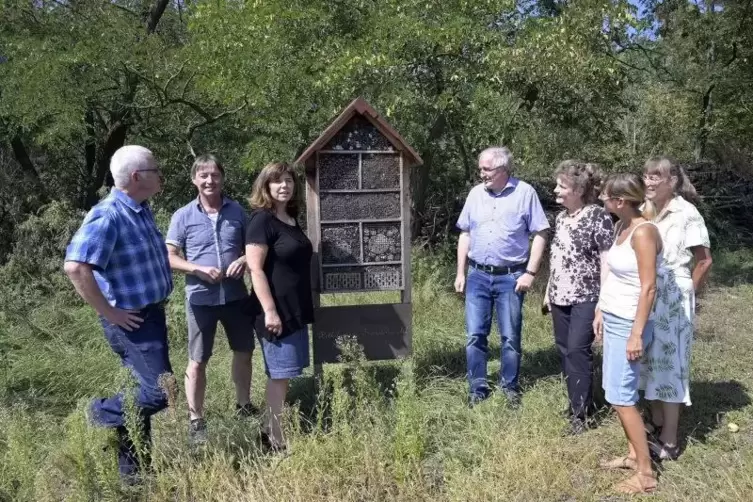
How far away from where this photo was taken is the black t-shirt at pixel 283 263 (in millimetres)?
3650

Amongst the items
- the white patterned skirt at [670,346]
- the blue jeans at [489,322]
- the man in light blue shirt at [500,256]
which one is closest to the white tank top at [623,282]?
the white patterned skirt at [670,346]

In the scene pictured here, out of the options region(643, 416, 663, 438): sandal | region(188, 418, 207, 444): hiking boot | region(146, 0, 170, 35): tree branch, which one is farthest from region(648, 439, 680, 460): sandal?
region(146, 0, 170, 35): tree branch

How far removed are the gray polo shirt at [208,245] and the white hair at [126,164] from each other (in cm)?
70

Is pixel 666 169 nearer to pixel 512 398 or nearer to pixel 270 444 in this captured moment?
pixel 512 398

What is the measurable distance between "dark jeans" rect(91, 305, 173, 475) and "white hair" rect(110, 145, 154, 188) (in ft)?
2.16

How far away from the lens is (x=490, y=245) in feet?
13.8

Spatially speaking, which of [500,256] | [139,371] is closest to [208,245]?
[139,371]

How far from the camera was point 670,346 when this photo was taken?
361cm

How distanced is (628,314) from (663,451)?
37.2 inches

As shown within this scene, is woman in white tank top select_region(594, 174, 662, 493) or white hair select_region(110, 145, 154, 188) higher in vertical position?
white hair select_region(110, 145, 154, 188)

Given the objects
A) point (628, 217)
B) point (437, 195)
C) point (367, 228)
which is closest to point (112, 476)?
point (367, 228)

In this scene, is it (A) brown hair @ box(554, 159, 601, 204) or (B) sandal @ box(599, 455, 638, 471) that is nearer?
(B) sandal @ box(599, 455, 638, 471)

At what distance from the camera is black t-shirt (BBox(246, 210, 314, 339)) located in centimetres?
365

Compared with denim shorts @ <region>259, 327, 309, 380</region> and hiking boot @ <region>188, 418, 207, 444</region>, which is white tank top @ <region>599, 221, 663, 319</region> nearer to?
A: denim shorts @ <region>259, 327, 309, 380</region>
